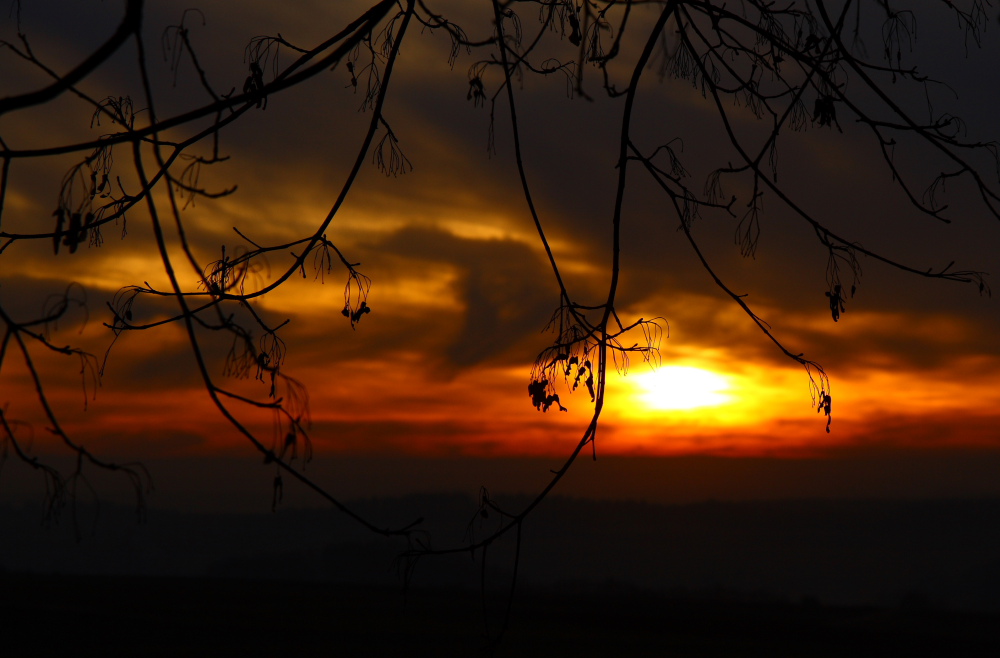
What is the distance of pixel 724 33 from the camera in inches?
195

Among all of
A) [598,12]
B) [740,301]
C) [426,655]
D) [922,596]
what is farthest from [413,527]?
[922,596]

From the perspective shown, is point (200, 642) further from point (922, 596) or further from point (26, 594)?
point (922, 596)

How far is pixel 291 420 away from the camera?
2828 millimetres

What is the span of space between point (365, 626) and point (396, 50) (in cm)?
1360

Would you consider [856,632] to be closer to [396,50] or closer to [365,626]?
[365,626]

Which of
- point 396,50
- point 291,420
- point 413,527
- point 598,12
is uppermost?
point 598,12

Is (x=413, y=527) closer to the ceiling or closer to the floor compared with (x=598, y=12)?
closer to the floor

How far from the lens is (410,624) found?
52.9 feet

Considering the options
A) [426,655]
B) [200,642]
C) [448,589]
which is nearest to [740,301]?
[426,655]

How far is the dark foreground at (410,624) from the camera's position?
552 inches

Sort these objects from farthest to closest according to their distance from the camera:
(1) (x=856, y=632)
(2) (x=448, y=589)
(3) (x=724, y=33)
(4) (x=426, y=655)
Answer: (2) (x=448, y=589) → (1) (x=856, y=632) → (4) (x=426, y=655) → (3) (x=724, y=33)

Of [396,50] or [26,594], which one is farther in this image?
[26,594]

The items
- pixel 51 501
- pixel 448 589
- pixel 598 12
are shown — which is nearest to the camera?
pixel 51 501

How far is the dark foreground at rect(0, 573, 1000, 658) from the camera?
14.0 m
